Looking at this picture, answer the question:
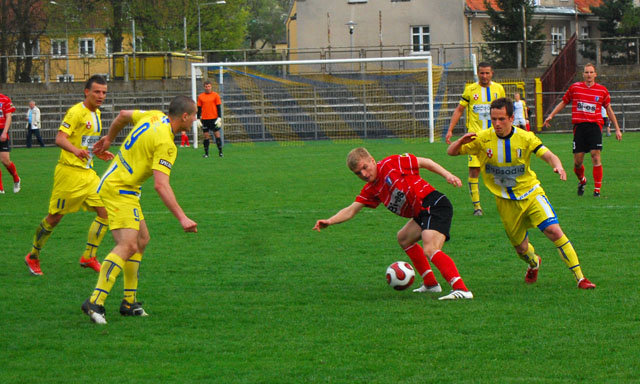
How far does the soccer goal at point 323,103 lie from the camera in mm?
33062

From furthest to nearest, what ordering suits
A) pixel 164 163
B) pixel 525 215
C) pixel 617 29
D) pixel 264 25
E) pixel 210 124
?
pixel 264 25 → pixel 617 29 → pixel 210 124 → pixel 525 215 → pixel 164 163

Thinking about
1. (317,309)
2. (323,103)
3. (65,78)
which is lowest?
(317,309)

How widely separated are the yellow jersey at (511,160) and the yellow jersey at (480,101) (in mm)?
5356

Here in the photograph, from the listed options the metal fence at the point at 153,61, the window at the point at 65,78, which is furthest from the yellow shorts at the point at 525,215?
the window at the point at 65,78

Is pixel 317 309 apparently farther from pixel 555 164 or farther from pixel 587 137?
pixel 587 137

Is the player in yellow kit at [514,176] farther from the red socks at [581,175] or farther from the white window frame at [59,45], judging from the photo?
the white window frame at [59,45]

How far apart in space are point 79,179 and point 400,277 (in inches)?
148

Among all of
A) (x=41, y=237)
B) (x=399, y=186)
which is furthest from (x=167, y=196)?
(x=41, y=237)

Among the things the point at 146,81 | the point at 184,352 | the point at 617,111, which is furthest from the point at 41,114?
the point at 184,352

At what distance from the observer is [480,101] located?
1316 centimetres

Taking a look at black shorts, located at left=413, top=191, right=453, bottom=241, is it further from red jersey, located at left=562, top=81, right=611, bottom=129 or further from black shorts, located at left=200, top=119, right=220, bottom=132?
black shorts, located at left=200, top=119, right=220, bottom=132

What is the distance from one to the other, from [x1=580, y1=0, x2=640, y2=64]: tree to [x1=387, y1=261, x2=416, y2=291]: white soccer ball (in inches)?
1509

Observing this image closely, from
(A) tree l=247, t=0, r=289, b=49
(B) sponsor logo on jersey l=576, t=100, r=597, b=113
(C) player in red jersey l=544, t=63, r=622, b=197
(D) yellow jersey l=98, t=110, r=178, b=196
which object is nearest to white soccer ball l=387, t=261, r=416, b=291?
(D) yellow jersey l=98, t=110, r=178, b=196

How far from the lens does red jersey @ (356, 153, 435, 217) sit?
7.20 metres
